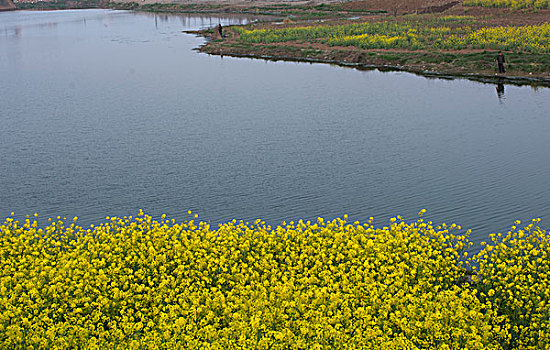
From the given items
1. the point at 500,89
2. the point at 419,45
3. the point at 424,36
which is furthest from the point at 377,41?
the point at 500,89

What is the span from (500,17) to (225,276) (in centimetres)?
8546

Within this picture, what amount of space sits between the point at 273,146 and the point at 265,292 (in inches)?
786

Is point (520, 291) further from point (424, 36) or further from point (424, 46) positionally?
point (424, 36)

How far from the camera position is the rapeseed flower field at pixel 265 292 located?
15.1 m

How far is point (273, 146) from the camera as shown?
36.3m

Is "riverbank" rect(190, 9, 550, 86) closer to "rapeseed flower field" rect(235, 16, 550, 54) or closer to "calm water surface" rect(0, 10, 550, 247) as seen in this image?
"rapeseed flower field" rect(235, 16, 550, 54)

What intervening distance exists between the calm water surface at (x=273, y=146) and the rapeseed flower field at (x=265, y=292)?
640 cm

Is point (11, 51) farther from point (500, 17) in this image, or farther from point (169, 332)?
point (169, 332)

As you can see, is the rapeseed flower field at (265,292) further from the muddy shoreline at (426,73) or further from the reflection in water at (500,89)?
the muddy shoreline at (426,73)

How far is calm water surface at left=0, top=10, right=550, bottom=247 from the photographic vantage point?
91.8ft

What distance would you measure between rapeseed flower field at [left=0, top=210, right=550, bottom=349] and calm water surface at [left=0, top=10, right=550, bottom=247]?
21.0 ft

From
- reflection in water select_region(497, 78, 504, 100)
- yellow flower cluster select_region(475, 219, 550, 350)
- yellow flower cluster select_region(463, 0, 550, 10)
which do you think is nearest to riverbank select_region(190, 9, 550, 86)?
reflection in water select_region(497, 78, 504, 100)

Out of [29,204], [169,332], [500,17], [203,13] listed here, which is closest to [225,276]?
[169,332]

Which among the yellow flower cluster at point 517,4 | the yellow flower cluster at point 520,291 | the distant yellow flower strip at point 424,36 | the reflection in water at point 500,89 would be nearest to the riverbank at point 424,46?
the distant yellow flower strip at point 424,36
